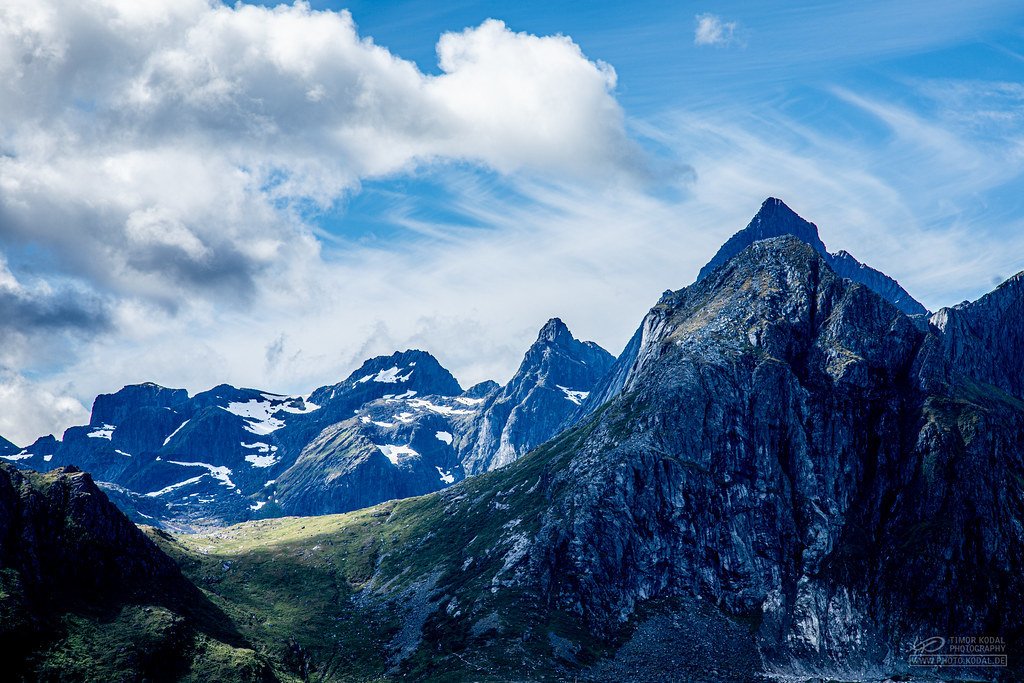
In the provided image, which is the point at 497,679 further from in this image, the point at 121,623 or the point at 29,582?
the point at 29,582

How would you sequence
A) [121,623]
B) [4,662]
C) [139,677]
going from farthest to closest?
[121,623], [139,677], [4,662]

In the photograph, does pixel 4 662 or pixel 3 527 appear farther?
pixel 3 527

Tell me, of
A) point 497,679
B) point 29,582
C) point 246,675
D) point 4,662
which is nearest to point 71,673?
point 4,662

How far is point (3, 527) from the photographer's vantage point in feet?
647

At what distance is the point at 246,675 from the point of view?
656 feet

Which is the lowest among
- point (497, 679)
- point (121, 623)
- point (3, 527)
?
point (497, 679)

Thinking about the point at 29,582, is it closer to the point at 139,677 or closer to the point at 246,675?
the point at 139,677

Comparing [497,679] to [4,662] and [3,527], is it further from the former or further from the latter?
[3,527]

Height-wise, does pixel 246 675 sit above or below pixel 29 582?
below

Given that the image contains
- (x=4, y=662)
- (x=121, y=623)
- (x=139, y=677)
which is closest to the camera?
(x=4, y=662)

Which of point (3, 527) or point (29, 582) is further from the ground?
point (3, 527)

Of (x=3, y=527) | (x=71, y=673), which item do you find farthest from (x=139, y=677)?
(x=3, y=527)

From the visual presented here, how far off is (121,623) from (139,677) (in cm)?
1880

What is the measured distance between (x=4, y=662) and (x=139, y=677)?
28.0 meters
